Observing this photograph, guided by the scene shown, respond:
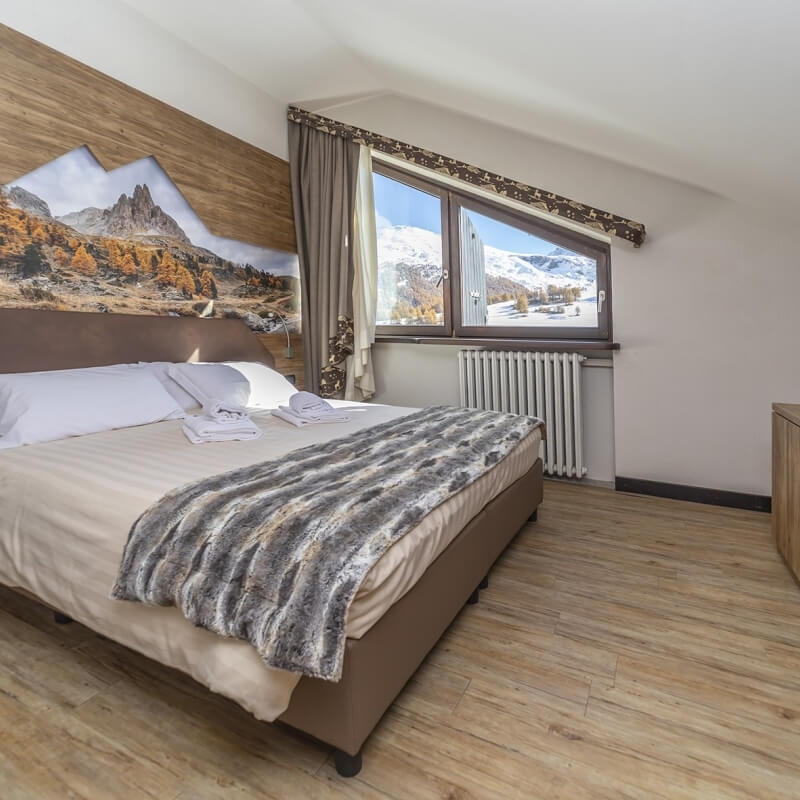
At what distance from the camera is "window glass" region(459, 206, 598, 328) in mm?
3412

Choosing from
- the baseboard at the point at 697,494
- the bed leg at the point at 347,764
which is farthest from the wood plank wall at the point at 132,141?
the bed leg at the point at 347,764

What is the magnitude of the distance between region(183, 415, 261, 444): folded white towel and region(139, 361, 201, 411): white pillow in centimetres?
55

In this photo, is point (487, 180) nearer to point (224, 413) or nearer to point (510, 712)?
point (224, 413)

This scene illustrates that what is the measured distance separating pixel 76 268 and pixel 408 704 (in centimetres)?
258

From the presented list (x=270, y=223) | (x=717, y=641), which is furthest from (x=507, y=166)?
(x=717, y=641)

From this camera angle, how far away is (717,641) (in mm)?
1667

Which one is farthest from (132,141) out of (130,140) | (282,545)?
(282,545)

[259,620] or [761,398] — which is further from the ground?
[761,398]

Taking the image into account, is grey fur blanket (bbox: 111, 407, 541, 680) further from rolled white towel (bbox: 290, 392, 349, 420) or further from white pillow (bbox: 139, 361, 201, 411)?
white pillow (bbox: 139, 361, 201, 411)

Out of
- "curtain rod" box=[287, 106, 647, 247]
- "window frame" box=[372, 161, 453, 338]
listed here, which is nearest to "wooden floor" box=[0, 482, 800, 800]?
"curtain rod" box=[287, 106, 647, 247]

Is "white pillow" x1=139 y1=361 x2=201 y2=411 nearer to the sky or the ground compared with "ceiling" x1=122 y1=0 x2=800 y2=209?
nearer to the ground

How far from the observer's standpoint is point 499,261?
3.66 m

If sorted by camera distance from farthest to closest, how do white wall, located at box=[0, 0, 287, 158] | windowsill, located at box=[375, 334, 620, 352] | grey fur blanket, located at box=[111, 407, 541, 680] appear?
1. windowsill, located at box=[375, 334, 620, 352]
2. white wall, located at box=[0, 0, 287, 158]
3. grey fur blanket, located at box=[111, 407, 541, 680]

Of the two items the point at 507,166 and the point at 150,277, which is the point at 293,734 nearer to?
the point at 150,277
